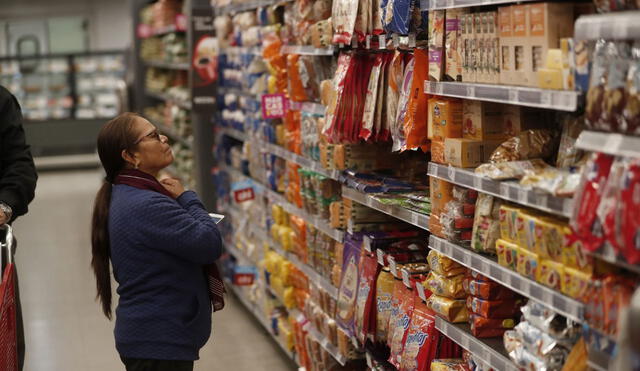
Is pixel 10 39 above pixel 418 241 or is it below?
above

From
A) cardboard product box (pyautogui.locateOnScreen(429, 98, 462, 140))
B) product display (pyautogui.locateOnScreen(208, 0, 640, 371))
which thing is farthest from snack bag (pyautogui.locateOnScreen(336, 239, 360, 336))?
cardboard product box (pyautogui.locateOnScreen(429, 98, 462, 140))

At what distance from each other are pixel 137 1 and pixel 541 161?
909 centimetres

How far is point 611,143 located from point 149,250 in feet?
5.66

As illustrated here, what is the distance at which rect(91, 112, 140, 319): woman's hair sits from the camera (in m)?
3.23

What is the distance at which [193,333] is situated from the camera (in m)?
3.26

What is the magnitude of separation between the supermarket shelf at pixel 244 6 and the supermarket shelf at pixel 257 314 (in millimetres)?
2082

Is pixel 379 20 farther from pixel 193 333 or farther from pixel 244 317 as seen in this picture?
pixel 244 317

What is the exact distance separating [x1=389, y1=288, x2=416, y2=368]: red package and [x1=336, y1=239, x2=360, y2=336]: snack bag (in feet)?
1.64

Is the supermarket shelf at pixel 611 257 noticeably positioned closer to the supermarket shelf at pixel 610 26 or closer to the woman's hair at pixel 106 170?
the supermarket shelf at pixel 610 26

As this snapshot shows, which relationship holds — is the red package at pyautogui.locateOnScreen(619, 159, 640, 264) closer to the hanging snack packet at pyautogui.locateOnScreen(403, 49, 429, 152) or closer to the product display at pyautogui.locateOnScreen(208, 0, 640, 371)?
the product display at pyautogui.locateOnScreen(208, 0, 640, 371)

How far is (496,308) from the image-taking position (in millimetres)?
2934

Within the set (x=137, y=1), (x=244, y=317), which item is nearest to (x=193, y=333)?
(x=244, y=317)

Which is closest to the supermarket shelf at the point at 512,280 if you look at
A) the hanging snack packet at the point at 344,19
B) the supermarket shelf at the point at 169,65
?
the hanging snack packet at the point at 344,19

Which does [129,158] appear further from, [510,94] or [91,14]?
[91,14]
